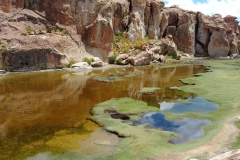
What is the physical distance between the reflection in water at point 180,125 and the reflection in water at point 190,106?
2067mm

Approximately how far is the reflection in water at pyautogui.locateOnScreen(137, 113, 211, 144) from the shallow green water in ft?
11.7

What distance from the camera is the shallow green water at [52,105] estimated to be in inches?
528

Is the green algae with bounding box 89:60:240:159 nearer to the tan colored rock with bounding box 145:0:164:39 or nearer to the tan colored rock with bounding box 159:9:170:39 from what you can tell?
the tan colored rock with bounding box 145:0:164:39

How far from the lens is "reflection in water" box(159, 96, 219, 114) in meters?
19.6

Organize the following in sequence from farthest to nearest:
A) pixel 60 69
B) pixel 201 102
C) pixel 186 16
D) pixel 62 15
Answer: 1. pixel 186 16
2. pixel 62 15
3. pixel 60 69
4. pixel 201 102

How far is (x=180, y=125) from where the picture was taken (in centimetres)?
1619

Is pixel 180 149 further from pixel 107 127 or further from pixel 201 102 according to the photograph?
pixel 201 102

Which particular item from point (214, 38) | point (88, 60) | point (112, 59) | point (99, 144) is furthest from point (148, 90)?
point (214, 38)

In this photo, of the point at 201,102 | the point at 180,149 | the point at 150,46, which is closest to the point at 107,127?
the point at 180,149

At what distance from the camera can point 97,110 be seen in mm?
19297

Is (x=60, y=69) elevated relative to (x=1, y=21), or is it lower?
lower

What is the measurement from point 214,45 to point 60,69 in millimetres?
58225

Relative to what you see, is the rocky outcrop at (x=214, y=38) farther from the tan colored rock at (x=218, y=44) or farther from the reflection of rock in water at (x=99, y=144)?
the reflection of rock in water at (x=99, y=144)

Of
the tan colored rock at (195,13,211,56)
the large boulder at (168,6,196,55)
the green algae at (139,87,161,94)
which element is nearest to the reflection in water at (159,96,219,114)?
the green algae at (139,87,161,94)
